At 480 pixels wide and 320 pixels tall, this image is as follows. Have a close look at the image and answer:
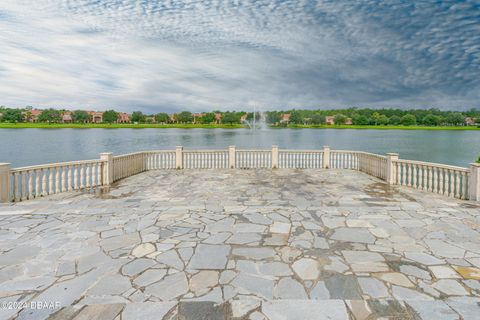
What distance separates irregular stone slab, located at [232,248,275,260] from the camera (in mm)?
3440

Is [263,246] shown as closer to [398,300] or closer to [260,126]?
[398,300]

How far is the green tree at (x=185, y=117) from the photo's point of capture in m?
101

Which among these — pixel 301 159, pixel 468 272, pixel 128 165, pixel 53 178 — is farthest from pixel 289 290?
pixel 301 159

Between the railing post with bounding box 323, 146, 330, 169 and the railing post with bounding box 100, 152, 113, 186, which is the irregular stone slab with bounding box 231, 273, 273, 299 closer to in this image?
the railing post with bounding box 100, 152, 113, 186

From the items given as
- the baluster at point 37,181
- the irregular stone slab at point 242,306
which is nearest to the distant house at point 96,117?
the baluster at point 37,181

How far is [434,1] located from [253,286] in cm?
1667

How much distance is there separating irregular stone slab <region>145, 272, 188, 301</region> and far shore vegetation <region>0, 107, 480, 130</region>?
8388 centimetres

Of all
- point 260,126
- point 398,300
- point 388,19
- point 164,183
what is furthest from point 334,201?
point 260,126

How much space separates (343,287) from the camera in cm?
277

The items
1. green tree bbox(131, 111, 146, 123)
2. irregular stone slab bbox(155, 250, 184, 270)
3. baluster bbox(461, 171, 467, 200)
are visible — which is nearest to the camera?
irregular stone slab bbox(155, 250, 184, 270)

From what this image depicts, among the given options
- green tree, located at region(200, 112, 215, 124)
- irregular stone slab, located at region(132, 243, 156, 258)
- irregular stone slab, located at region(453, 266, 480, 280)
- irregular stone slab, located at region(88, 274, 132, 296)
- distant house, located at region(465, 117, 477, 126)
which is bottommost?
irregular stone slab, located at region(88, 274, 132, 296)

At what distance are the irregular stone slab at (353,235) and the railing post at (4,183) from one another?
6.94 m

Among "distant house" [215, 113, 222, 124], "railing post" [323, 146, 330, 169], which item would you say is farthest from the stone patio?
"distant house" [215, 113, 222, 124]

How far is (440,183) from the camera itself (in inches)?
291
